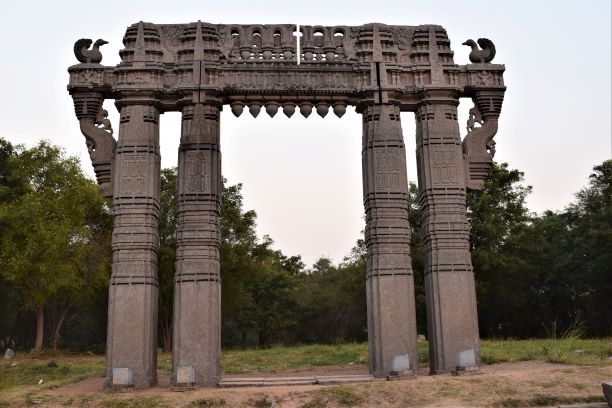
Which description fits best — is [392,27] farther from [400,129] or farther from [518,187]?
[518,187]

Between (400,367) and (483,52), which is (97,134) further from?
(483,52)

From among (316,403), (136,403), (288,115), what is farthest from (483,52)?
(136,403)

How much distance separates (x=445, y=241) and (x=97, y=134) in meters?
7.12

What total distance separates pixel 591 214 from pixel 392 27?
75.0ft

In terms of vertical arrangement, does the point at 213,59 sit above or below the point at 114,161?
above

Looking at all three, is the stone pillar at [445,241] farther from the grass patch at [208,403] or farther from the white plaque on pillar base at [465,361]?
the grass patch at [208,403]

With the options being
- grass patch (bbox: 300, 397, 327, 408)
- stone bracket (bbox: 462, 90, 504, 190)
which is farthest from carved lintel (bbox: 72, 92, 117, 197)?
stone bracket (bbox: 462, 90, 504, 190)

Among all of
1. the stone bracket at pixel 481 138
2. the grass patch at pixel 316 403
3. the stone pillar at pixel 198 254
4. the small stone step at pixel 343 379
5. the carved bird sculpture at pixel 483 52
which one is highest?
the carved bird sculpture at pixel 483 52

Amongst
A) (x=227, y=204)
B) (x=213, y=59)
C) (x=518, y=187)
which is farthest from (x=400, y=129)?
(x=518, y=187)

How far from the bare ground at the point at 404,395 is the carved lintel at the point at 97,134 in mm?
4268

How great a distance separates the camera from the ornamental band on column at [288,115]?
11.1 m

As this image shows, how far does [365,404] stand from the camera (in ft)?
28.4

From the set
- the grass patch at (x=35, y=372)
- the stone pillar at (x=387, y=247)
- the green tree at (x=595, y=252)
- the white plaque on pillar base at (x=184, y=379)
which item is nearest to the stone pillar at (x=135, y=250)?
the white plaque on pillar base at (x=184, y=379)

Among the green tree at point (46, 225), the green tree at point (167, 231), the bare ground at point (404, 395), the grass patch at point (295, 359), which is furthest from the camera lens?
the green tree at point (167, 231)
